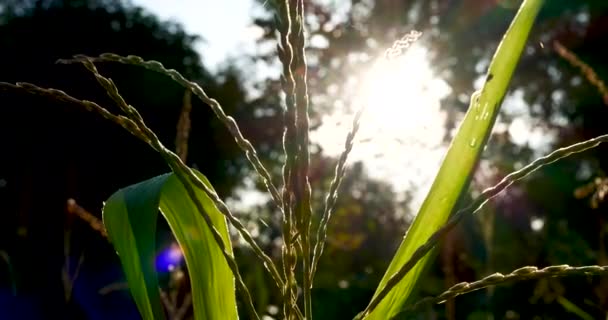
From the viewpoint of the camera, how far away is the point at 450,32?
10.3 m

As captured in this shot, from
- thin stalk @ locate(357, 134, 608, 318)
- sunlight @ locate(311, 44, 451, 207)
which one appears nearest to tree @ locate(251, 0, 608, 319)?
sunlight @ locate(311, 44, 451, 207)

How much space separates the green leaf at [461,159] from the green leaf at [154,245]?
0.18 metres

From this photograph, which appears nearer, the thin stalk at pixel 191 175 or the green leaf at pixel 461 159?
the thin stalk at pixel 191 175

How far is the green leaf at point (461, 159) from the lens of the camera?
77 cm

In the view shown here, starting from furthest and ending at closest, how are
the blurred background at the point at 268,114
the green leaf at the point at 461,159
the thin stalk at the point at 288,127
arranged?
1. the blurred background at the point at 268,114
2. the green leaf at the point at 461,159
3. the thin stalk at the point at 288,127

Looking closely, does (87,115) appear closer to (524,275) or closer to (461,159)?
(461,159)

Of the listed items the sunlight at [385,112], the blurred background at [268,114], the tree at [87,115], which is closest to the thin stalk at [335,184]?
the sunlight at [385,112]

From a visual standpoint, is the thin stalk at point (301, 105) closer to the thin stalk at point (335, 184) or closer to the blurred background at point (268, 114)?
the thin stalk at point (335, 184)

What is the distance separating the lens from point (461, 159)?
79 centimetres

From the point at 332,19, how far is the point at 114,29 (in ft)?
17.0

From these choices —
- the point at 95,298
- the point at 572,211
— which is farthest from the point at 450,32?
the point at 95,298

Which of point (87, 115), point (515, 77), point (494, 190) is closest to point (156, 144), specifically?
point (494, 190)

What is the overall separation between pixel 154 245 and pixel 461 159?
304mm

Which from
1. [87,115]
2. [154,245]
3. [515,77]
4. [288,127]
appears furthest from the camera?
[515,77]
